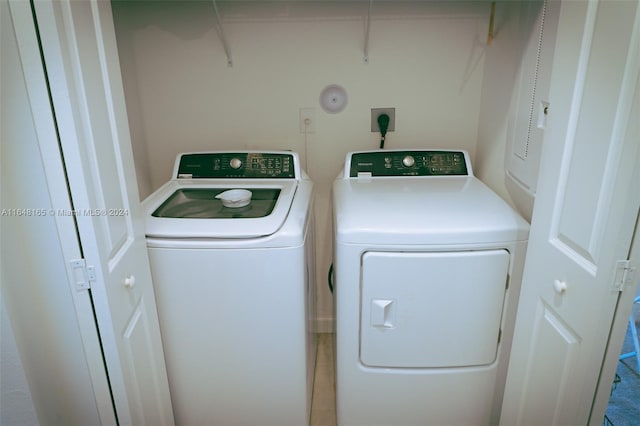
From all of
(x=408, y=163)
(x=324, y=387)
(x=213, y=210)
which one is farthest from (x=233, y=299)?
(x=408, y=163)

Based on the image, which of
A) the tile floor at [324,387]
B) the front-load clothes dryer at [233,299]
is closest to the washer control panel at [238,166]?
the front-load clothes dryer at [233,299]

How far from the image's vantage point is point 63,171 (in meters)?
1.00

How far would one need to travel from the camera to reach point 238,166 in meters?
2.04

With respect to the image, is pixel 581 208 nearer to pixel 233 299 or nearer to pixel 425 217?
pixel 425 217

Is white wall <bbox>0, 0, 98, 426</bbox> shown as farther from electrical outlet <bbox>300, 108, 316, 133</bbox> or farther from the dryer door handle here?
electrical outlet <bbox>300, 108, 316, 133</bbox>

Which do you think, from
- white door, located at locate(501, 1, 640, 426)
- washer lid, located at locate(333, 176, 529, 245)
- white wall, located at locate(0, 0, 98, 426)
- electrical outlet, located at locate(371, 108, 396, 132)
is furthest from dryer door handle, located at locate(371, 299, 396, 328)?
electrical outlet, located at locate(371, 108, 396, 132)

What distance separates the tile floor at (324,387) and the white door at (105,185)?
2.69 feet

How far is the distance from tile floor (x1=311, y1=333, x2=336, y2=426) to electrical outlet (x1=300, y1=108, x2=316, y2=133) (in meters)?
1.20

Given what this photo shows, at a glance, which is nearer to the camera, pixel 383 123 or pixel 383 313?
pixel 383 313

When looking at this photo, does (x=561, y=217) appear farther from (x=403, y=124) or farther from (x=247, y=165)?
(x=247, y=165)

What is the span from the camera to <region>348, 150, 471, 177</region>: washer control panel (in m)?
2.03

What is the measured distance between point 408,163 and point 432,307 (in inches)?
29.7

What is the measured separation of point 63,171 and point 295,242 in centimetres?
71

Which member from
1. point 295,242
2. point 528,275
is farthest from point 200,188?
point 528,275
